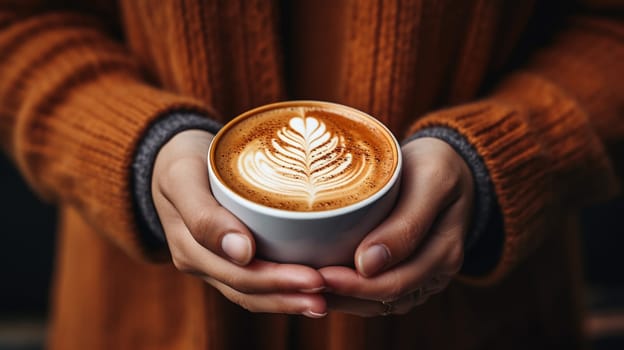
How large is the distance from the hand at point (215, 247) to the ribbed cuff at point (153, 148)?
20 mm

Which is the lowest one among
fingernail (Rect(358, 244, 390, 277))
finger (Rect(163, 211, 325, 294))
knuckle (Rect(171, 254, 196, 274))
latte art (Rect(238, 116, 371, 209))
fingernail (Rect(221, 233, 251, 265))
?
knuckle (Rect(171, 254, 196, 274))

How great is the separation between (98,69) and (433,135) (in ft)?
0.91

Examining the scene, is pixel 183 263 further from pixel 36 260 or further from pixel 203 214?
pixel 36 260

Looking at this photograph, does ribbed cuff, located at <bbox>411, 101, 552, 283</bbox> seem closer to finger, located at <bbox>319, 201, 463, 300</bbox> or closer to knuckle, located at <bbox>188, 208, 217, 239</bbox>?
finger, located at <bbox>319, 201, 463, 300</bbox>

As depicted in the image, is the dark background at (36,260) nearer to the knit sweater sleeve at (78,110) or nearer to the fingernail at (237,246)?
the knit sweater sleeve at (78,110)

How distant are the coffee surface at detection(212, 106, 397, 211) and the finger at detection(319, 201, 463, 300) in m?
0.04

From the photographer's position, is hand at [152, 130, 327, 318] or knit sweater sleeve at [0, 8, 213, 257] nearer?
hand at [152, 130, 327, 318]

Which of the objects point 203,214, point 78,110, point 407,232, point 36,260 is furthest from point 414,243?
point 36,260

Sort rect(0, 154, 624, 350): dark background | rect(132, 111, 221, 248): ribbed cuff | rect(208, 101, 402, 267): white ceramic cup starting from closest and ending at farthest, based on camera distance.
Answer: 1. rect(208, 101, 402, 267): white ceramic cup
2. rect(132, 111, 221, 248): ribbed cuff
3. rect(0, 154, 624, 350): dark background

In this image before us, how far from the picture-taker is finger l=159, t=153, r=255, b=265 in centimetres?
28

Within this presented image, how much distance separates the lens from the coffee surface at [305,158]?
28 centimetres

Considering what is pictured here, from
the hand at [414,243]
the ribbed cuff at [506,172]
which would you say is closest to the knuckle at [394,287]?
the hand at [414,243]

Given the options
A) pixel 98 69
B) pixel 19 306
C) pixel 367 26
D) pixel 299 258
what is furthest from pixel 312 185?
pixel 19 306

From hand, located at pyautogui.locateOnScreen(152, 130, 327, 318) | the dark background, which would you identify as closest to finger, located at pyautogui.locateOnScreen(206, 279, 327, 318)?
hand, located at pyautogui.locateOnScreen(152, 130, 327, 318)
